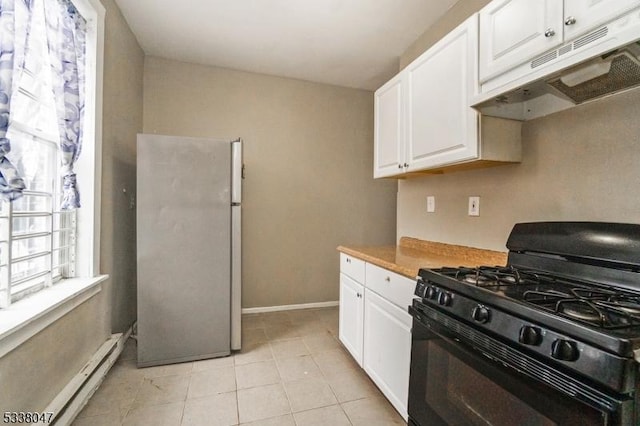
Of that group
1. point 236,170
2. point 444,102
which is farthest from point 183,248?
point 444,102

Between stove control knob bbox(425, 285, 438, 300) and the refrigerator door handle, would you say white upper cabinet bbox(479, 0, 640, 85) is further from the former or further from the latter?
the refrigerator door handle

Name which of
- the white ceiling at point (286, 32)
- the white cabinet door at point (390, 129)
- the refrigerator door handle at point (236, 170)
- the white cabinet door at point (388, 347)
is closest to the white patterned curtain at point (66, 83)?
the white ceiling at point (286, 32)

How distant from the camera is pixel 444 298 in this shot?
1.08 metres

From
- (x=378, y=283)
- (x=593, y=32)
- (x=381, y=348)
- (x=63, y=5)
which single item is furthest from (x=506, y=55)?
(x=63, y=5)

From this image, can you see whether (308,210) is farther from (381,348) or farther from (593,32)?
(593,32)

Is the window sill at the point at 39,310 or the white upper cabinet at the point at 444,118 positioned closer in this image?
the window sill at the point at 39,310

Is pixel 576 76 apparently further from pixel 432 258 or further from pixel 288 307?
pixel 288 307

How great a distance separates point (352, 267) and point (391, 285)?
0.56 meters

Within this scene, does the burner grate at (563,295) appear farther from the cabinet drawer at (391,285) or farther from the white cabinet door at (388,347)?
the white cabinet door at (388,347)

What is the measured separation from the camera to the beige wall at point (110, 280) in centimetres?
128

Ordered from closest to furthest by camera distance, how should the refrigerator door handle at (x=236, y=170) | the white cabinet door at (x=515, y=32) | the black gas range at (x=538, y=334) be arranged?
the black gas range at (x=538, y=334) → the white cabinet door at (x=515, y=32) → the refrigerator door handle at (x=236, y=170)

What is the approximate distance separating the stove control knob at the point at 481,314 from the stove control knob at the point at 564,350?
0.63 feet

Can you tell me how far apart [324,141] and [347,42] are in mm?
1126

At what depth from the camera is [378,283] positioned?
179cm
